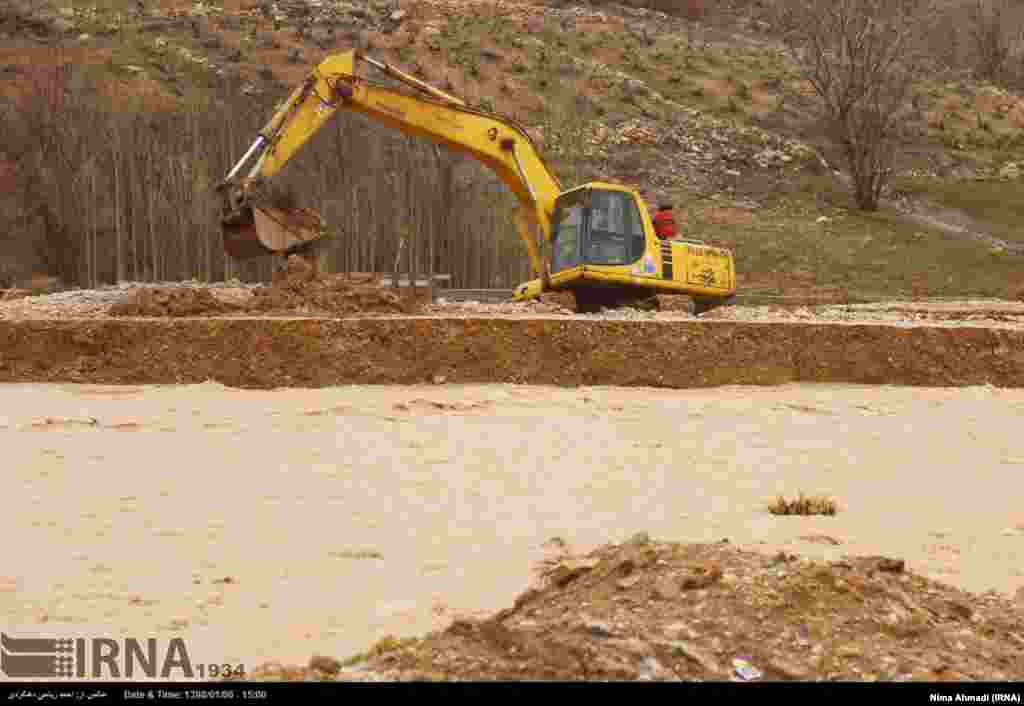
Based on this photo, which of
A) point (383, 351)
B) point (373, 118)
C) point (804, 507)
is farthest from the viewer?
point (373, 118)

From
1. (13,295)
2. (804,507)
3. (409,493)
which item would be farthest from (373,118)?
(804,507)

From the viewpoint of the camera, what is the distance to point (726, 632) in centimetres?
322

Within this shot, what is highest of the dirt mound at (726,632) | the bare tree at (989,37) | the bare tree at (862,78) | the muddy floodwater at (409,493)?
the bare tree at (989,37)

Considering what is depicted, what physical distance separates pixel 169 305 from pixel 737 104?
30403mm

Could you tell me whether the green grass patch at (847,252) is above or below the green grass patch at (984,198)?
below

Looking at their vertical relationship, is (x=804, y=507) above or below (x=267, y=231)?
below

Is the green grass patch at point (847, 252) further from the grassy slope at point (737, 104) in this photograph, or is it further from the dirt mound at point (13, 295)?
the dirt mound at point (13, 295)

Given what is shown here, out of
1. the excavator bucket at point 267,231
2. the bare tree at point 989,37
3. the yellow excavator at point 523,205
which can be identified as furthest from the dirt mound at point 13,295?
the bare tree at point 989,37

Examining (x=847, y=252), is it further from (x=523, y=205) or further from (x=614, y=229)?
(x=614, y=229)

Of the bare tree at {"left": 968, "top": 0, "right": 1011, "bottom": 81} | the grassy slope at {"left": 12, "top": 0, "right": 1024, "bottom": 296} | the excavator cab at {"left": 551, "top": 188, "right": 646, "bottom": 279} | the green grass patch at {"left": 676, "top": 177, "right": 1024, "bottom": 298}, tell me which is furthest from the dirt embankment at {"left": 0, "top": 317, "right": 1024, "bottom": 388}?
the bare tree at {"left": 968, "top": 0, "right": 1011, "bottom": 81}

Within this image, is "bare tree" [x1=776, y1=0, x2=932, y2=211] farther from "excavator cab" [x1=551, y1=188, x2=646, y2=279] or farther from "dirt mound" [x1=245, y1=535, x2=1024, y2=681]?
"dirt mound" [x1=245, y1=535, x2=1024, y2=681]

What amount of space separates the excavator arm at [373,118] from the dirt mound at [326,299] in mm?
656

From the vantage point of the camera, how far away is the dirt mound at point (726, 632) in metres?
3.03

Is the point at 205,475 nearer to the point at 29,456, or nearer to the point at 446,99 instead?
the point at 29,456
